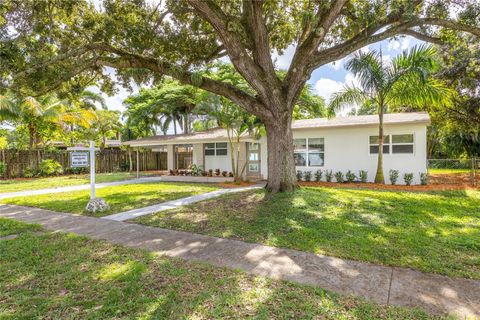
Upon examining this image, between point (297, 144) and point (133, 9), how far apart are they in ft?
32.1

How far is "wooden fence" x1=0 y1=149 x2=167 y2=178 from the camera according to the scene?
56.8 feet

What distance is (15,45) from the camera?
7164mm

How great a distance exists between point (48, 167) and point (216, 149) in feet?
37.4

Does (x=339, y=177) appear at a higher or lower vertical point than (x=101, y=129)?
lower

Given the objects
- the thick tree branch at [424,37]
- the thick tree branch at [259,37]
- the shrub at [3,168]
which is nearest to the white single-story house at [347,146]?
the thick tree branch at [424,37]

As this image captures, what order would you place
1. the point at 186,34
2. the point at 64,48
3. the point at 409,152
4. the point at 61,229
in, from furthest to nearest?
1. the point at 409,152
2. the point at 186,34
3. the point at 64,48
4. the point at 61,229

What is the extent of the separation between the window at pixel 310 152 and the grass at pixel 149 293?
448 inches

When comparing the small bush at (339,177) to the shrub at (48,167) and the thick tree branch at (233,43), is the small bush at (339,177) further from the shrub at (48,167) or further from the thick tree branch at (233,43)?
the shrub at (48,167)

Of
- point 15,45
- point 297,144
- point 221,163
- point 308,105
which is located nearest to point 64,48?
point 15,45

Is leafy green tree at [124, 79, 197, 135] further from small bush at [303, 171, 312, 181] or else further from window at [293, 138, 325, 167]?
small bush at [303, 171, 312, 181]

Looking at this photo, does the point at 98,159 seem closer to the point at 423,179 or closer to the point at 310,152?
the point at 310,152

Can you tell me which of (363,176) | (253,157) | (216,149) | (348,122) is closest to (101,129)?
(216,149)

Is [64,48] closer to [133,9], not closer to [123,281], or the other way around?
[133,9]

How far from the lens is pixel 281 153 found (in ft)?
28.9
